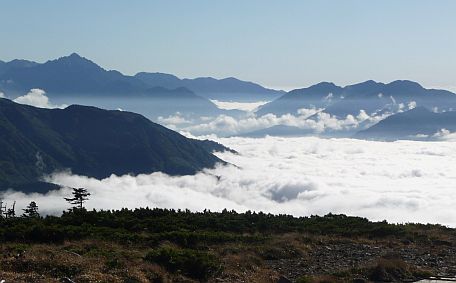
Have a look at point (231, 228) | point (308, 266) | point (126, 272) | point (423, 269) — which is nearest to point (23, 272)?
point (126, 272)

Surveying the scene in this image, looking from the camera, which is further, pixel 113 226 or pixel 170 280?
pixel 113 226

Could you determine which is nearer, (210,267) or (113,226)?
(210,267)

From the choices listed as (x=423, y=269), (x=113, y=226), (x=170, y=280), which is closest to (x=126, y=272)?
(x=170, y=280)

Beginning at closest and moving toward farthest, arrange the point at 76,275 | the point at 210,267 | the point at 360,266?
1. the point at 76,275
2. the point at 210,267
3. the point at 360,266

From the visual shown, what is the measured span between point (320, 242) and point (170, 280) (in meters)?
14.1

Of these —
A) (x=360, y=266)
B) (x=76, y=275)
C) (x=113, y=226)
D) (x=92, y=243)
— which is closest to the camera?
(x=76, y=275)

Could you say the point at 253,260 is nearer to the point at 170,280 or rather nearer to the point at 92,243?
the point at 170,280

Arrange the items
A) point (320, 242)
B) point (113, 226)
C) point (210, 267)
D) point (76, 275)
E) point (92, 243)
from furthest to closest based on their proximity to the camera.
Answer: point (113, 226)
point (320, 242)
point (92, 243)
point (210, 267)
point (76, 275)

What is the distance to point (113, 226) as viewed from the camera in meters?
39.1

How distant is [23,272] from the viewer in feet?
68.4

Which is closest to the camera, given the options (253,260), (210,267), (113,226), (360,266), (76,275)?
(76,275)

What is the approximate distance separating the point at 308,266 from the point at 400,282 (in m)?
5.27

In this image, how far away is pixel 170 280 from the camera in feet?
69.5

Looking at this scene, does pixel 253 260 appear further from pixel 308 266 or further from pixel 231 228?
pixel 231 228
